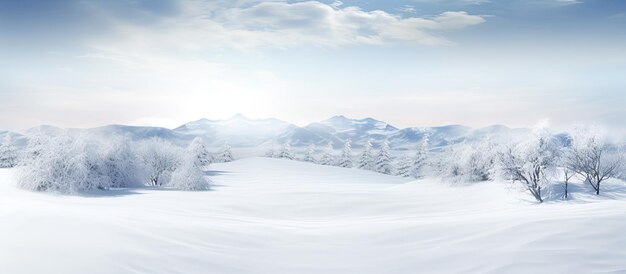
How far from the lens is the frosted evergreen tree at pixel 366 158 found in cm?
7925

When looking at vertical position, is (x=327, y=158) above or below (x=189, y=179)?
above

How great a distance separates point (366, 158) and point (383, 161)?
3482mm

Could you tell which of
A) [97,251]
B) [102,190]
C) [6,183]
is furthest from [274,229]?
[6,183]

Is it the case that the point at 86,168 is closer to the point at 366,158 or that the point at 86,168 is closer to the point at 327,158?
the point at 366,158

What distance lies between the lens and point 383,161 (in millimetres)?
78312

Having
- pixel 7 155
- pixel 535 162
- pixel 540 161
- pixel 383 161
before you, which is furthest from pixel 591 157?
pixel 7 155

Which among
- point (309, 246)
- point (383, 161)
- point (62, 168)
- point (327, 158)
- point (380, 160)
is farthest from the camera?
point (327, 158)

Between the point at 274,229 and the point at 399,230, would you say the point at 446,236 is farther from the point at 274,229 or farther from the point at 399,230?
the point at 274,229

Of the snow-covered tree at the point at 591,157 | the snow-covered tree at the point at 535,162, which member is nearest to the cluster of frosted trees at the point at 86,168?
the snow-covered tree at the point at 535,162

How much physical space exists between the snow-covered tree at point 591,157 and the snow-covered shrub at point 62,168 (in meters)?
30.8

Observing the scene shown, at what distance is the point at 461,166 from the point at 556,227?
25744 mm

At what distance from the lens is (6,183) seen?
2464 cm

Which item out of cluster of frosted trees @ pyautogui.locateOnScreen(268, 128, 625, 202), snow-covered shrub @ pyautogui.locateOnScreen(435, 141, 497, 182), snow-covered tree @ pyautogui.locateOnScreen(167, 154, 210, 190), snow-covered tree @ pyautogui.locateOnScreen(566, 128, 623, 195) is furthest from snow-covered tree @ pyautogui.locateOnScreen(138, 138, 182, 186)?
snow-covered tree @ pyautogui.locateOnScreen(566, 128, 623, 195)

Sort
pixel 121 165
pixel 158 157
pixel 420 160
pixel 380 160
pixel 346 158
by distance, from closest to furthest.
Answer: pixel 121 165, pixel 158 157, pixel 420 160, pixel 380 160, pixel 346 158
